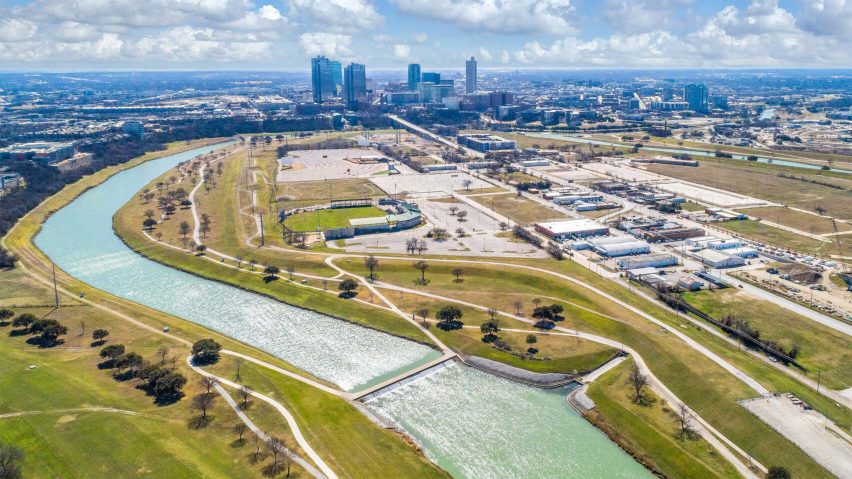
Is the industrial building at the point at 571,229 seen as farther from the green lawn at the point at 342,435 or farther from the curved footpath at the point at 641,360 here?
the green lawn at the point at 342,435

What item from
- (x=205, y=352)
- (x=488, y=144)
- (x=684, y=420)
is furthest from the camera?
(x=488, y=144)

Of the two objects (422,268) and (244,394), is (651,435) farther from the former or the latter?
(422,268)

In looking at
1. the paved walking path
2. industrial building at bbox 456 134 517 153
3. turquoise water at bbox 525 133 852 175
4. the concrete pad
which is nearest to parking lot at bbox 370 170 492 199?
industrial building at bbox 456 134 517 153

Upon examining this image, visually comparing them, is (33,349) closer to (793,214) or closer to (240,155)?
(793,214)

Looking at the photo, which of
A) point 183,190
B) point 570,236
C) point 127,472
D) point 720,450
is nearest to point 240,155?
point 183,190

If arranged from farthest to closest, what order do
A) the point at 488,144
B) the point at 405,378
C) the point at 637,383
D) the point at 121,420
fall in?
the point at 488,144
the point at 405,378
the point at 637,383
the point at 121,420

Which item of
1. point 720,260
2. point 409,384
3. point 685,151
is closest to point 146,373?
point 409,384
